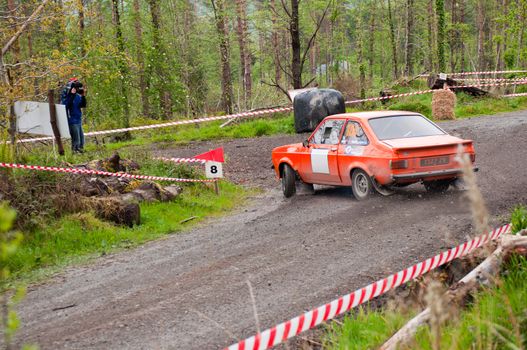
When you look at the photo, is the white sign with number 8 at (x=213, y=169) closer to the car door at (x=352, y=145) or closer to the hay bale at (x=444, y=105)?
the car door at (x=352, y=145)

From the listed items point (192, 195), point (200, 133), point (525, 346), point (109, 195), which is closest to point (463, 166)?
point (525, 346)

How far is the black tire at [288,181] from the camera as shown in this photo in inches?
525

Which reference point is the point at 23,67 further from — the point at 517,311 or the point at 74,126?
the point at 517,311

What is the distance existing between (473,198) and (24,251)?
8718 millimetres

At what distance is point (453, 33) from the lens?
155ft

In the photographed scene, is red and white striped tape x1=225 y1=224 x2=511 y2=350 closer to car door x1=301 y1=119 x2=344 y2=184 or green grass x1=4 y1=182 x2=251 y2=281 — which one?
car door x1=301 y1=119 x2=344 y2=184

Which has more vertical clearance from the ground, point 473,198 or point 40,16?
point 40,16

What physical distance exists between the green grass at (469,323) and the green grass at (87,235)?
506 cm

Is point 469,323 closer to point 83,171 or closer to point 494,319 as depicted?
point 494,319

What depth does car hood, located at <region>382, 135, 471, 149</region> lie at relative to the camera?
10.5 meters

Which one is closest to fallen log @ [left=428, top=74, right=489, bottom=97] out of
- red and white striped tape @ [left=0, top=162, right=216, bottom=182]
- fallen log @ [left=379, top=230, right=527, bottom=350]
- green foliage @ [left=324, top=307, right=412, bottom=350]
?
red and white striped tape @ [left=0, top=162, right=216, bottom=182]

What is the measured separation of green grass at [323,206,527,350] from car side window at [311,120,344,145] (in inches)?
252

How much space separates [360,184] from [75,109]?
9.20 metres

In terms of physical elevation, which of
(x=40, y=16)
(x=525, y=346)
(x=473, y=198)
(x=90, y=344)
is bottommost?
(x=90, y=344)
